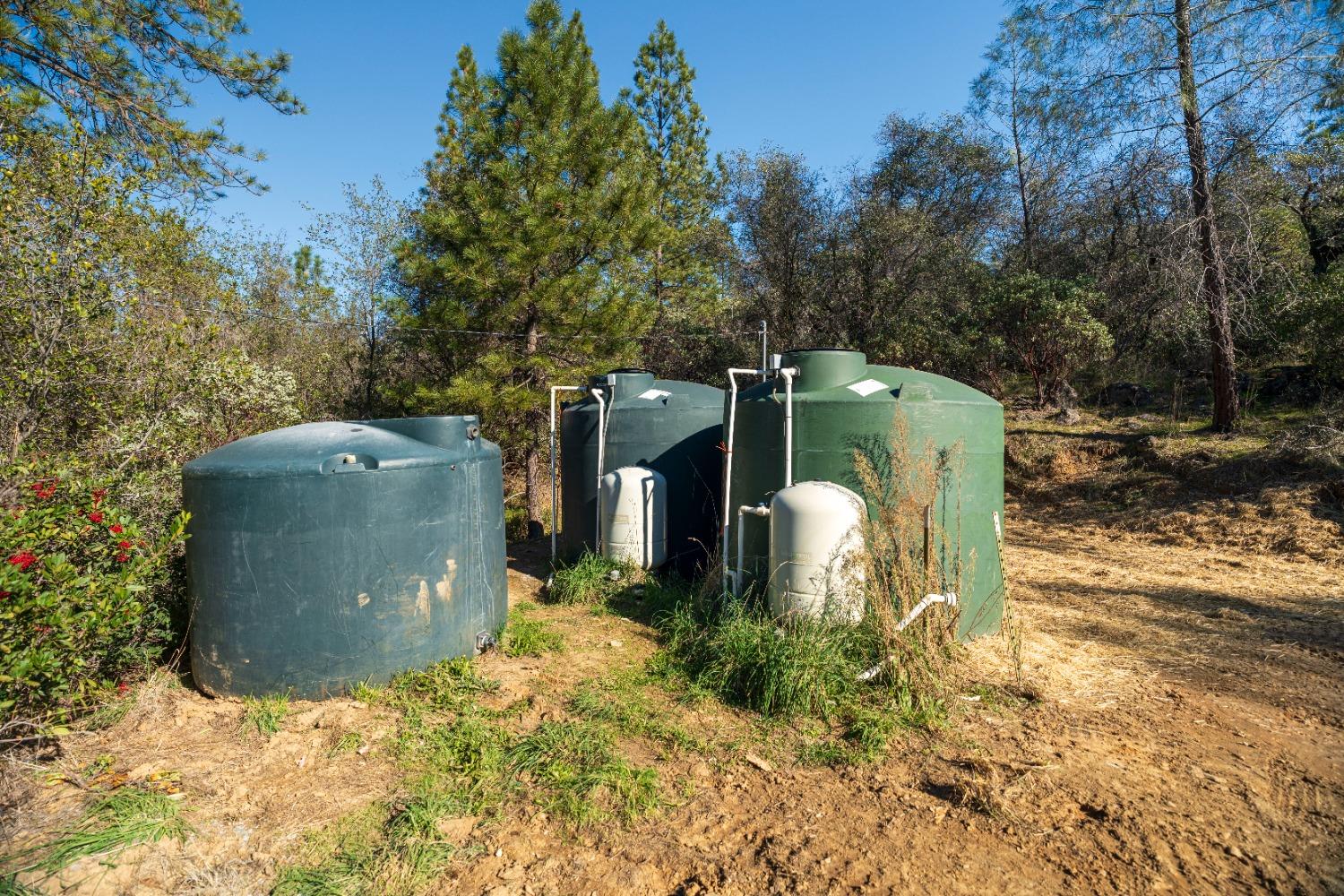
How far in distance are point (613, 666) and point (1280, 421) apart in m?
11.4

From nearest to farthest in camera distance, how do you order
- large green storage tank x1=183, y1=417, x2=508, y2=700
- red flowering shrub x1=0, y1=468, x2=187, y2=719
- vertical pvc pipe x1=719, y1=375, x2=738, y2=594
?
red flowering shrub x1=0, y1=468, x2=187, y2=719 < large green storage tank x1=183, y1=417, x2=508, y2=700 < vertical pvc pipe x1=719, y1=375, x2=738, y2=594

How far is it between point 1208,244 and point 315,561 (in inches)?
495

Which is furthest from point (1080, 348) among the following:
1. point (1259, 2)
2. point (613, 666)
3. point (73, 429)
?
point (73, 429)

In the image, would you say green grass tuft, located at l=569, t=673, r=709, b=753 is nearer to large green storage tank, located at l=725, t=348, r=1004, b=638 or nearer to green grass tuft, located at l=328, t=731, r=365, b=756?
green grass tuft, located at l=328, t=731, r=365, b=756

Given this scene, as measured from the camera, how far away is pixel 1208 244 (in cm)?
1071

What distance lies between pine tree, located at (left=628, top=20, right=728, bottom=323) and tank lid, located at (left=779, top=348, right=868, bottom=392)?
382 inches

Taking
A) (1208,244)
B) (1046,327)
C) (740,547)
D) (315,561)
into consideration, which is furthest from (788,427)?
(1046,327)

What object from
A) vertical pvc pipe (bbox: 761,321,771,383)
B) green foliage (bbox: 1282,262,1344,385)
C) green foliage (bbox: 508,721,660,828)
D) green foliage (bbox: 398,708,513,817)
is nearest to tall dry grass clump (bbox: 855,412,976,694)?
vertical pvc pipe (bbox: 761,321,771,383)

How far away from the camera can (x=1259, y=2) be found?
33.2 feet

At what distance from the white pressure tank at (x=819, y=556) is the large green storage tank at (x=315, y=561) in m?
2.30

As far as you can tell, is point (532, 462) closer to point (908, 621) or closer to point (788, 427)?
point (788, 427)

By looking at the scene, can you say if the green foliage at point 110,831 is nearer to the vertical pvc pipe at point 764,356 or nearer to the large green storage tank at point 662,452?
the vertical pvc pipe at point 764,356

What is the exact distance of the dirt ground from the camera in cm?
283

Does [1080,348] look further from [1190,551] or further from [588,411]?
[588,411]
